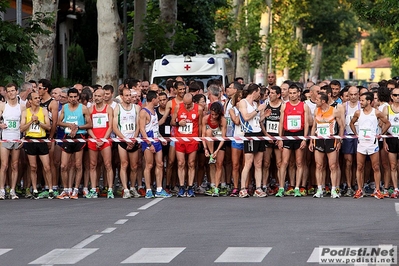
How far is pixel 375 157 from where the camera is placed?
19.7 meters

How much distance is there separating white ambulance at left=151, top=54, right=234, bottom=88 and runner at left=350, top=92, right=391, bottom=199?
10.1m

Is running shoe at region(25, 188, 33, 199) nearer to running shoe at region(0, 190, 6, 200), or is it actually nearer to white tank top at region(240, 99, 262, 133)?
running shoe at region(0, 190, 6, 200)

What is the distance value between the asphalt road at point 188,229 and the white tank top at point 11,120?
113cm

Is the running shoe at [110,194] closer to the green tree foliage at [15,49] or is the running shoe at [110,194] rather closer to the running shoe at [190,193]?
the running shoe at [190,193]

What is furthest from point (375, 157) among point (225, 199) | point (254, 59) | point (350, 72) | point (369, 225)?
point (350, 72)

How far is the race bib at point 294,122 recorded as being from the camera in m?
20.2

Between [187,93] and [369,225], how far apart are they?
243 inches

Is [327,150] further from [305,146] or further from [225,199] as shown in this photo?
[225,199]

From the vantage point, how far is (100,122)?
797 inches

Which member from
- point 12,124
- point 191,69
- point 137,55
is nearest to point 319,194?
point 12,124

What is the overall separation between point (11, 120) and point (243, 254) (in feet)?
27.4

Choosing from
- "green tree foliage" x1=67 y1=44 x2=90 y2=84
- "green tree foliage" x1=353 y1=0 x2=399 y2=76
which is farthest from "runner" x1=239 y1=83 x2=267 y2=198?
"green tree foliage" x1=67 y1=44 x2=90 y2=84

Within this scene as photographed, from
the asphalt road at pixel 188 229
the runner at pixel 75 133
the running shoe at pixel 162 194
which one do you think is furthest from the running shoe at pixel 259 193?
the runner at pixel 75 133

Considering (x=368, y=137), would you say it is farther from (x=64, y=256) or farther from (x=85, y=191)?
(x=64, y=256)
